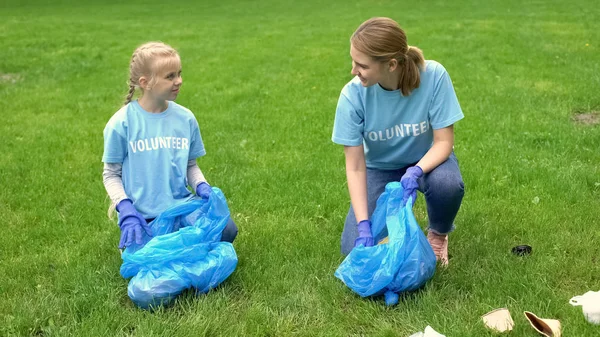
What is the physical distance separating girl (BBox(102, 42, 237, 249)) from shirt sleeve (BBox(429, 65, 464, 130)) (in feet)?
3.92

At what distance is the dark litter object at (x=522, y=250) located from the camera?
10.6 feet

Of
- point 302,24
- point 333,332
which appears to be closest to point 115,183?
point 333,332

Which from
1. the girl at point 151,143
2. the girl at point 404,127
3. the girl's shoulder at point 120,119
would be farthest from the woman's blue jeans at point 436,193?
the girl's shoulder at point 120,119

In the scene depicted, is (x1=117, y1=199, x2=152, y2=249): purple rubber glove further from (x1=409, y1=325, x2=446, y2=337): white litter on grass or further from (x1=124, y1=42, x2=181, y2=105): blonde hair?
(x1=409, y1=325, x2=446, y2=337): white litter on grass

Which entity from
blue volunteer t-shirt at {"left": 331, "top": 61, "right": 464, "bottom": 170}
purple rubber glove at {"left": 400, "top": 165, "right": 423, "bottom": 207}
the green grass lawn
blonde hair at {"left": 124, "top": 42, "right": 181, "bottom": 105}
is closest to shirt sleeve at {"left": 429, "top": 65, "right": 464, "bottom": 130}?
blue volunteer t-shirt at {"left": 331, "top": 61, "right": 464, "bottom": 170}

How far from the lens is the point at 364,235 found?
2.93m

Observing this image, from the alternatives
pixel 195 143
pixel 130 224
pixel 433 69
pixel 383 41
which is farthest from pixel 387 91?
pixel 130 224

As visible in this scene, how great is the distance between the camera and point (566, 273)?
300cm

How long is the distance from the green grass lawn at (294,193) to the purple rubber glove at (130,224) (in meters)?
0.31

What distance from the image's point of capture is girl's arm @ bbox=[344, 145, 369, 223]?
3.10m

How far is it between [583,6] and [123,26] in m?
11.7

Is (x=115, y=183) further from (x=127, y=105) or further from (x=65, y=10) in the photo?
(x=65, y=10)

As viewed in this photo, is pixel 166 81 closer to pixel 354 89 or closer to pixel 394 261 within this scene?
pixel 354 89

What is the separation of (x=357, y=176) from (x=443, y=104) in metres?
0.56
